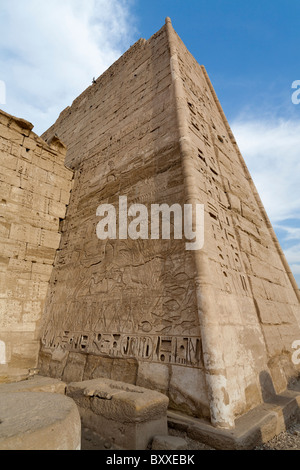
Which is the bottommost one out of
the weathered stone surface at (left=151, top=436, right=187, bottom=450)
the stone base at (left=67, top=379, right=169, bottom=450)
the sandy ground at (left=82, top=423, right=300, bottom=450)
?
the sandy ground at (left=82, top=423, right=300, bottom=450)

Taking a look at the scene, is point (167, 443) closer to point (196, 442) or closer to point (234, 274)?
point (196, 442)

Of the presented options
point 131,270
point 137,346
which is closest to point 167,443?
point 137,346

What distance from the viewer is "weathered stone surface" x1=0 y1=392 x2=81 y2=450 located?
4.27 ft

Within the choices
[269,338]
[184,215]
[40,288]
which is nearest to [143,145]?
[184,215]

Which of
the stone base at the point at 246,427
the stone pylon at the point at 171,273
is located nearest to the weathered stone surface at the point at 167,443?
the stone base at the point at 246,427

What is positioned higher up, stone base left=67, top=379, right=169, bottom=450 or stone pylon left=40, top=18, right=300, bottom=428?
stone pylon left=40, top=18, right=300, bottom=428

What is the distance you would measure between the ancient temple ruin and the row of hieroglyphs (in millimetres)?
15

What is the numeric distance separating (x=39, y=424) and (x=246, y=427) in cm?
163

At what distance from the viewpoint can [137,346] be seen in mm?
2891

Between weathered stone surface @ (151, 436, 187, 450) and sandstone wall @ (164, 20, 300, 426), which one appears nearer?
weathered stone surface @ (151, 436, 187, 450)

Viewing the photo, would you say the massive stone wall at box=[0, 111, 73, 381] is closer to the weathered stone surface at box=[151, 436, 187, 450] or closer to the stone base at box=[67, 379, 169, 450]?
the stone base at box=[67, 379, 169, 450]

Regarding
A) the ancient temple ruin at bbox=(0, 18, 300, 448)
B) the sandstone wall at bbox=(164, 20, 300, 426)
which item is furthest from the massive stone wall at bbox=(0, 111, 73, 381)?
the sandstone wall at bbox=(164, 20, 300, 426)

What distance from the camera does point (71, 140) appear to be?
24.3 feet
